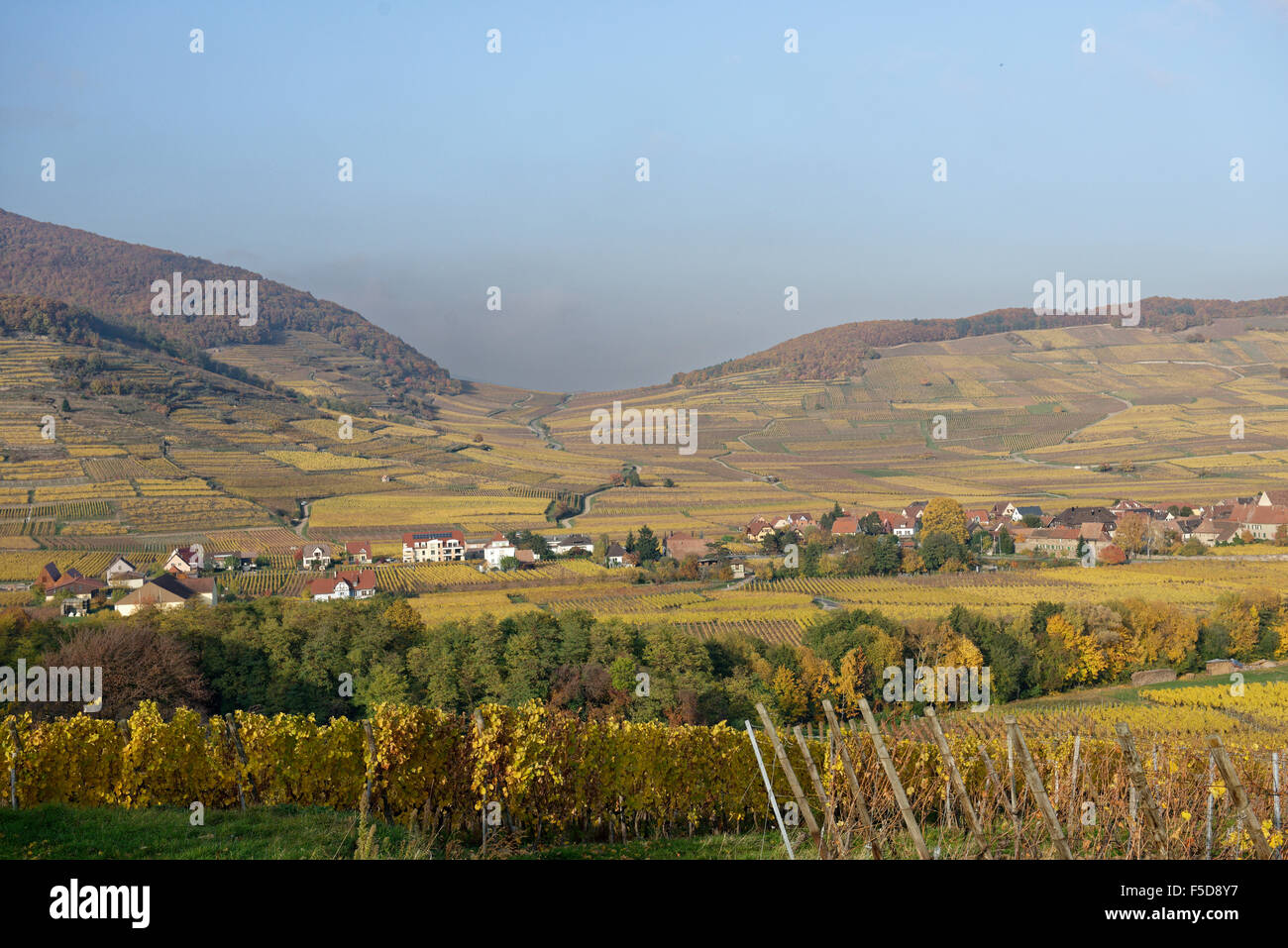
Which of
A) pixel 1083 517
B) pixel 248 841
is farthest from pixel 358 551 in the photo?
pixel 248 841

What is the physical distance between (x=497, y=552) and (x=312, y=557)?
9823 mm

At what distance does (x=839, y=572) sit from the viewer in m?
50.0

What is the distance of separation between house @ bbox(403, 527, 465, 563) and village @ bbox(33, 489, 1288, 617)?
71mm

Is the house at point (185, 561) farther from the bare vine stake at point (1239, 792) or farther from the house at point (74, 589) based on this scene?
the bare vine stake at point (1239, 792)

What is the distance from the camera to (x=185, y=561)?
162ft

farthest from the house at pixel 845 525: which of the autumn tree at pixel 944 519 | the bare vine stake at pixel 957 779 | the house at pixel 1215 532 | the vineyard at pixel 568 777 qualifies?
the bare vine stake at pixel 957 779

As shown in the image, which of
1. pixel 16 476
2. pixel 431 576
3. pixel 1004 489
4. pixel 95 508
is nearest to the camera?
pixel 431 576

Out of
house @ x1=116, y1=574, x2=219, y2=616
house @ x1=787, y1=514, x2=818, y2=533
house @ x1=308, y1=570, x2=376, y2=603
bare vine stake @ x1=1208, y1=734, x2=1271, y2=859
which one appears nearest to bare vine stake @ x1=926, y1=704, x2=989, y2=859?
bare vine stake @ x1=1208, y1=734, x2=1271, y2=859

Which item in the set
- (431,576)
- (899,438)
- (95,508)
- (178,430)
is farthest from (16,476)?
(899,438)

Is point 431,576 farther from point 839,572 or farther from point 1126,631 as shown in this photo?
point 1126,631

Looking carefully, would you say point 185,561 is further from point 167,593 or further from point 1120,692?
point 1120,692

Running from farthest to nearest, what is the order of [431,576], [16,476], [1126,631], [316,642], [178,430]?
[178,430] → [16,476] → [431,576] → [1126,631] → [316,642]
